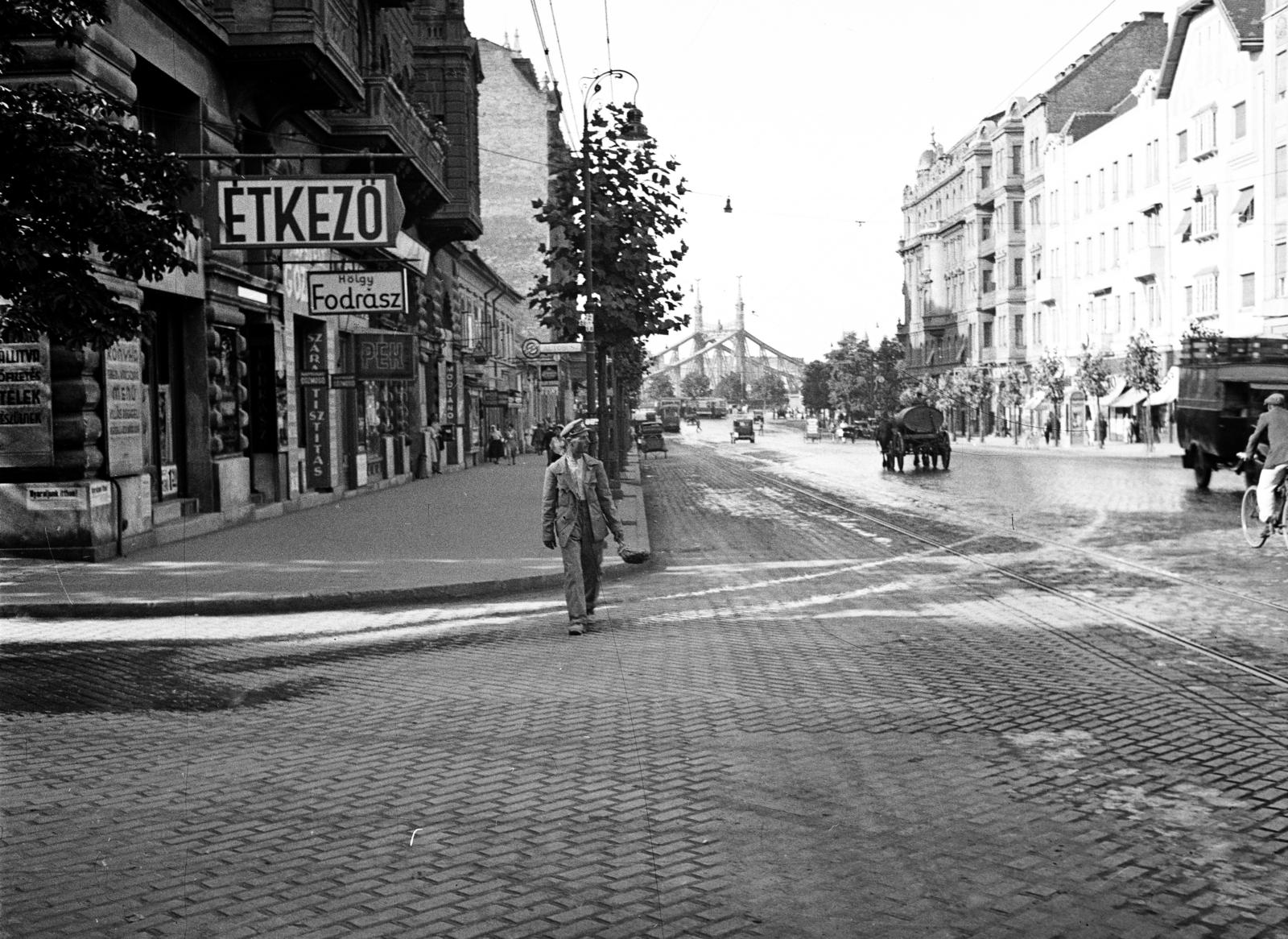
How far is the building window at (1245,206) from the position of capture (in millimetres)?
49875

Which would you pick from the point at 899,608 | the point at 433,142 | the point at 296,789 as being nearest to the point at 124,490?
the point at 899,608

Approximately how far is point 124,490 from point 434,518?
7044 millimetres

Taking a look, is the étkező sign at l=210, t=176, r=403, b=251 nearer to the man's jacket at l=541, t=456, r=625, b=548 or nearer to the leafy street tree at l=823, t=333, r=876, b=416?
the man's jacket at l=541, t=456, r=625, b=548

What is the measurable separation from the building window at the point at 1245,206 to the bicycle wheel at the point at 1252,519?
35497 millimetres

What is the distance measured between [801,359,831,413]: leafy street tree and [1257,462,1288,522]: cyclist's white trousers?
415 feet

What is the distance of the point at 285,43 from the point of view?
21.0 meters

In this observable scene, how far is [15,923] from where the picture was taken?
15.2ft

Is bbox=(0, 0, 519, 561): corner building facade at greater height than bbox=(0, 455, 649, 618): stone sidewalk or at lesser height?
greater

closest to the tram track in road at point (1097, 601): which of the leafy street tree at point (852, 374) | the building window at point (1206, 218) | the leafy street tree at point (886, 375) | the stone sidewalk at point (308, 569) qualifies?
the stone sidewalk at point (308, 569)

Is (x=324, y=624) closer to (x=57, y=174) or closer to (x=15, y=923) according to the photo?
(x=57, y=174)

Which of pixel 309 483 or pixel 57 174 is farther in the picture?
pixel 309 483

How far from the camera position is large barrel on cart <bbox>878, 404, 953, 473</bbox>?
1720 inches

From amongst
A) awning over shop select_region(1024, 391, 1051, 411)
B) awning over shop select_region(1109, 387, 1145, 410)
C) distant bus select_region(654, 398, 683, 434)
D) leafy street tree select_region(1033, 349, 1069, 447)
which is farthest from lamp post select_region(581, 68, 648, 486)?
distant bus select_region(654, 398, 683, 434)

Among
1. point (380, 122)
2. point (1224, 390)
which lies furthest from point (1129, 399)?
point (380, 122)
